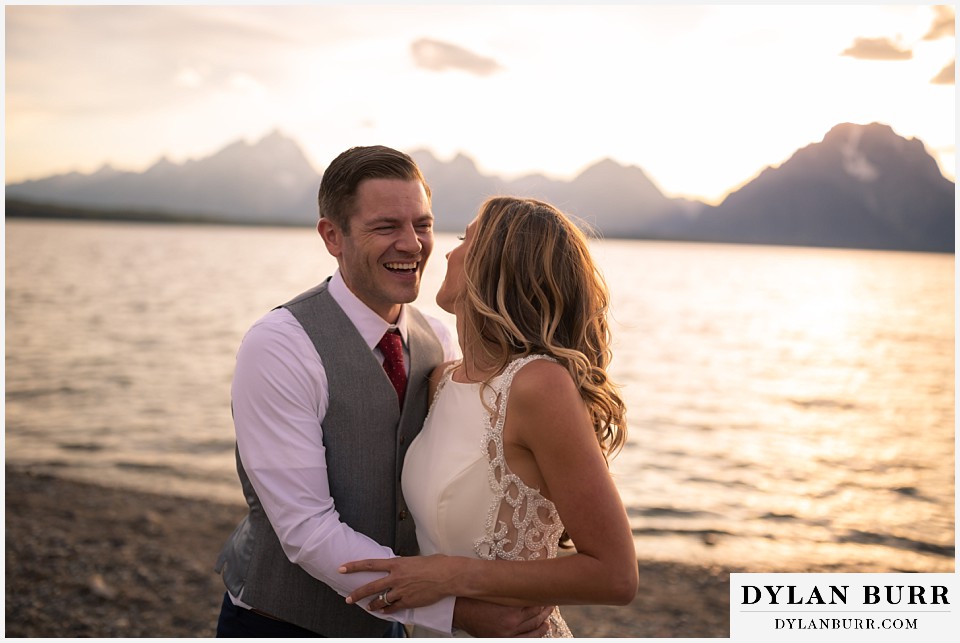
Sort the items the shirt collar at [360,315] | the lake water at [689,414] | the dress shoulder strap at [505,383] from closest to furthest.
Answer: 1. the dress shoulder strap at [505,383]
2. the shirt collar at [360,315]
3. the lake water at [689,414]

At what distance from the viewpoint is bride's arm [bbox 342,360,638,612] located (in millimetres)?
2033

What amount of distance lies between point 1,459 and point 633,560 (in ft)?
12.0

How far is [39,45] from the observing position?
24.2 m

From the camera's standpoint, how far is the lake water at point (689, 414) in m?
8.92

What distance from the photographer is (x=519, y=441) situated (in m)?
2.16

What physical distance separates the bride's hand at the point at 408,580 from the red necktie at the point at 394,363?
0.55 meters

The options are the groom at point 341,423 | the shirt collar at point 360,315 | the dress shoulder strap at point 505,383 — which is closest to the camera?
the dress shoulder strap at point 505,383

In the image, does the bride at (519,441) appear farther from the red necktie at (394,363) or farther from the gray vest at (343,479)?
the red necktie at (394,363)

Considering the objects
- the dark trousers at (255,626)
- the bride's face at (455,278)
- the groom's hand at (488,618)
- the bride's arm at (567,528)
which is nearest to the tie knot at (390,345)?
the bride's face at (455,278)

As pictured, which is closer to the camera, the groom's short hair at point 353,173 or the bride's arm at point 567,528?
the bride's arm at point 567,528

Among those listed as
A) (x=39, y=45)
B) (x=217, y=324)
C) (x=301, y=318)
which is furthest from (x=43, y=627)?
(x=39, y=45)

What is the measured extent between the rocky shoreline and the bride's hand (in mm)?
3472

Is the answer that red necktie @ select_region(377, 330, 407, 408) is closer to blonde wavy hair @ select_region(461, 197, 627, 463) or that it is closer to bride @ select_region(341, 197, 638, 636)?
bride @ select_region(341, 197, 638, 636)

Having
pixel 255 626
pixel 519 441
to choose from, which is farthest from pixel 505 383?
pixel 255 626
